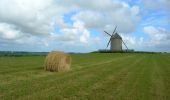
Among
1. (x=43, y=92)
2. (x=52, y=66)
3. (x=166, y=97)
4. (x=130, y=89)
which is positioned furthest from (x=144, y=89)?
(x=52, y=66)

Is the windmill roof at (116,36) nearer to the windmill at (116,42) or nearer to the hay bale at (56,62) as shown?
the windmill at (116,42)

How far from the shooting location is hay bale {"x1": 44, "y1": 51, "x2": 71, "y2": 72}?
69.8 ft

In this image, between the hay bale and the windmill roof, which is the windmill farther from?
the hay bale

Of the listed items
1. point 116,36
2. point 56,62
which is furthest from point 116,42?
point 56,62

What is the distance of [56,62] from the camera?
21344mm

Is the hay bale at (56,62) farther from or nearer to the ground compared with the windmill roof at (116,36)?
nearer to the ground

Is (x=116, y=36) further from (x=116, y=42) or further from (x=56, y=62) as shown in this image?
(x=56, y=62)

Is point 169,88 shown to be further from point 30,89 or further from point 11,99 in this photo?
point 11,99

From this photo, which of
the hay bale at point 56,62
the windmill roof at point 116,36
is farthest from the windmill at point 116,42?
the hay bale at point 56,62

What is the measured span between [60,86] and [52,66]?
27.3 ft

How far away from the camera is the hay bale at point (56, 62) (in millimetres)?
21281

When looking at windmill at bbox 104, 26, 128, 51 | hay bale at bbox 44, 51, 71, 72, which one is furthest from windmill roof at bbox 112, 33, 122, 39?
hay bale at bbox 44, 51, 71, 72

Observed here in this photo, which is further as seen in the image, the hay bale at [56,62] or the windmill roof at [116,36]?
the windmill roof at [116,36]

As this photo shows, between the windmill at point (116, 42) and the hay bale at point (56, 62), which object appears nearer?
the hay bale at point (56, 62)
